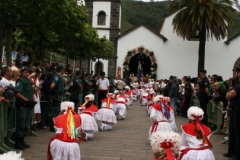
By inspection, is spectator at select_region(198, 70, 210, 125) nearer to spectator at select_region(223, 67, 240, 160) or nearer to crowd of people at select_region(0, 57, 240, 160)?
crowd of people at select_region(0, 57, 240, 160)

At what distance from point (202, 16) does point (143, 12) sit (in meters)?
81.4

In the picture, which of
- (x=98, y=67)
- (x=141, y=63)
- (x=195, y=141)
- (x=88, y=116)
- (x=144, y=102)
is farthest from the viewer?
(x=141, y=63)

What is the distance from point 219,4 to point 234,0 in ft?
3.88

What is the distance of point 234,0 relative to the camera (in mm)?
34281

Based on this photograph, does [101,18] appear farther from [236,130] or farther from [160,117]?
[236,130]

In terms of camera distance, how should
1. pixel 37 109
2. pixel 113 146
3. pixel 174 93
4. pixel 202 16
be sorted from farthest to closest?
pixel 202 16 < pixel 174 93 < pixel 37 109 < pixel 113 146

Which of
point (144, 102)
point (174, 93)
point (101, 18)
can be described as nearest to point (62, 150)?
point (174, 93)

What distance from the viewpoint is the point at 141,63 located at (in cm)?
4778

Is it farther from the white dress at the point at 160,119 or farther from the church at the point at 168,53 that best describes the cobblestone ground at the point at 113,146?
the church at the point at 168,53

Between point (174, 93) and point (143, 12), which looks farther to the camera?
point (143, 12)

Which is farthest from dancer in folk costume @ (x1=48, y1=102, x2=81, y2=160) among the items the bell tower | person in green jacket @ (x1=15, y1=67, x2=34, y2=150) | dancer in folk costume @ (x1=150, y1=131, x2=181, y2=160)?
the bell tower

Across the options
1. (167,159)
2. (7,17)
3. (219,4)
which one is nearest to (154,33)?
(219,4)

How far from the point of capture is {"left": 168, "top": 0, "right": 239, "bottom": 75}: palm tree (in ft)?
110

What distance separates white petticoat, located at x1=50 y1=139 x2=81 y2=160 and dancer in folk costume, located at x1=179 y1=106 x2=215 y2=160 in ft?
6.10
